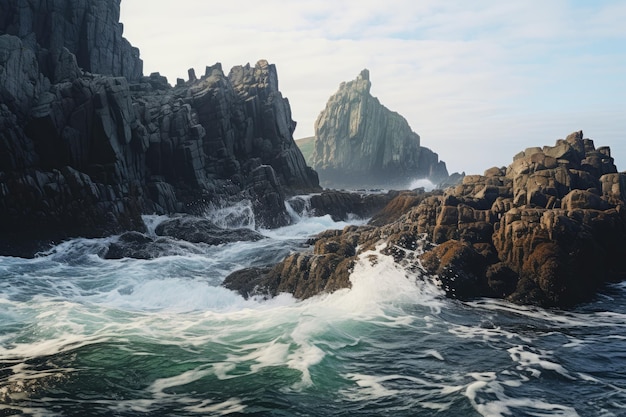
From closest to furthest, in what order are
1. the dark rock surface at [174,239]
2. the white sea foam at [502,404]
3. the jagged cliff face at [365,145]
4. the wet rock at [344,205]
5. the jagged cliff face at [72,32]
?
the white sea foam at [502,404] < the dark rock surface at [174,239] < the jagged cliff face at [72,32] < the wet rock at [344,205] < the jagged cliff face at [365,145]

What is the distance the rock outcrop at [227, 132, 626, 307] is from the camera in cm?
1938

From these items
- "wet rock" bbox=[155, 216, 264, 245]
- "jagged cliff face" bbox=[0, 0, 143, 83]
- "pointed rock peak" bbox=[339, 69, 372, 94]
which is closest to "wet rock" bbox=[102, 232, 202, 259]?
"wet rock" bbox=[155, 216, 264, 245]

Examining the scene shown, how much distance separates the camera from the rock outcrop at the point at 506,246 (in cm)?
1938

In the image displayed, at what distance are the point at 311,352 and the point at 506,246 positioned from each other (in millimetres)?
10221

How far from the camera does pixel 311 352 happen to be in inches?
575

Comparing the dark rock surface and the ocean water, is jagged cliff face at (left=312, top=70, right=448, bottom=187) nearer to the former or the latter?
the dark rock surface

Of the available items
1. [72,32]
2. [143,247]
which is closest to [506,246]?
[143,247]

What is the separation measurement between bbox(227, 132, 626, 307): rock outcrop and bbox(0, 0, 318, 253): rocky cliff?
61.6ft

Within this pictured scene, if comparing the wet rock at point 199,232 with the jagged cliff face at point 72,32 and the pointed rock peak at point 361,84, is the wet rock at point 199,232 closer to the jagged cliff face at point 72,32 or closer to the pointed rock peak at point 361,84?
the jagged cliff face at point 72,32

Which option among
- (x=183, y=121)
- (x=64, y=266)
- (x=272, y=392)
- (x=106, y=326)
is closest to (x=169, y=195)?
(x=183, y=121)

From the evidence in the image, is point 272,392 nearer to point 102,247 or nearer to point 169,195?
point 102,247

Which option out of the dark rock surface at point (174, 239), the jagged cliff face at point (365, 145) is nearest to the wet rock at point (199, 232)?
the dark rock surface at point (174, 239)

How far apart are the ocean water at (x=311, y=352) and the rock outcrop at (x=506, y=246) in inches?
29.5

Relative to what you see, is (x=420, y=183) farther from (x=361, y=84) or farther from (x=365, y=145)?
(x=361, y=84)
